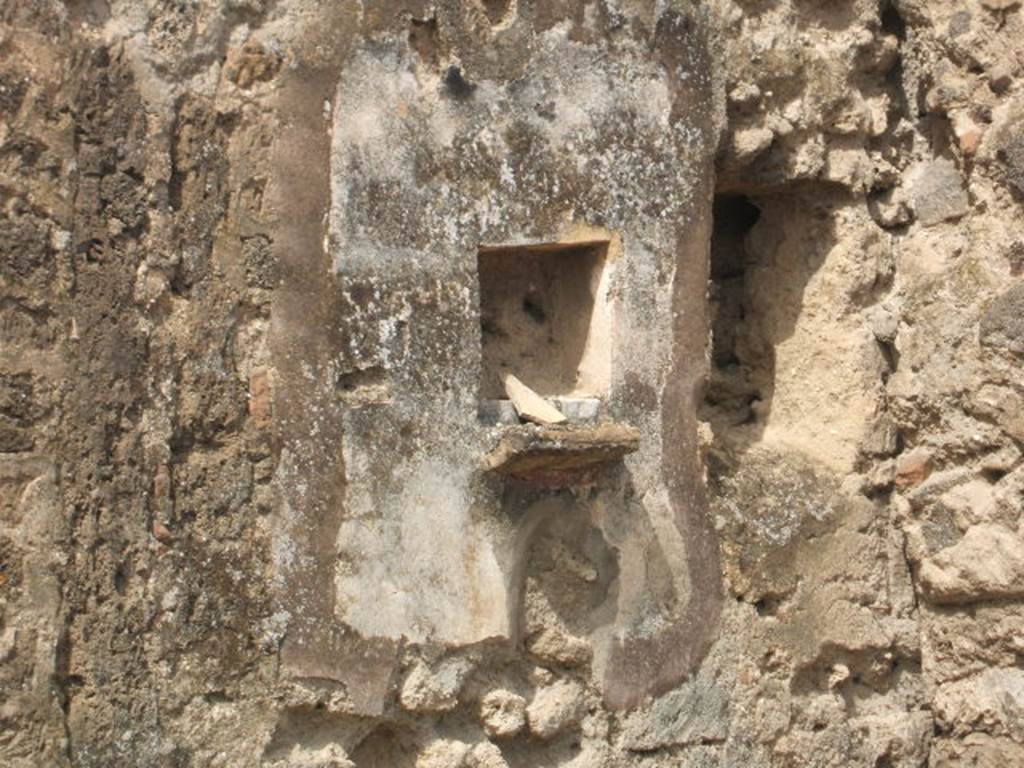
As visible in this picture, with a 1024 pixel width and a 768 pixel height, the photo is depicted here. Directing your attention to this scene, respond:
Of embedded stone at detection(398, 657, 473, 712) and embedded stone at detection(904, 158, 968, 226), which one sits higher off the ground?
Result: embedded stone at detection(904, 158, 968, 226)

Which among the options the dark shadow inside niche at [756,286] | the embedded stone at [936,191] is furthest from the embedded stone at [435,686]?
the embedded stone at [936,191]

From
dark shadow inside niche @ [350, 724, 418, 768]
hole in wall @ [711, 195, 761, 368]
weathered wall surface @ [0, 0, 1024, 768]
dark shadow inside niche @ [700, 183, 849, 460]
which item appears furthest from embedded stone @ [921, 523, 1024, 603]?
dark shadow inside niche @ [350, 724, 418, 768]

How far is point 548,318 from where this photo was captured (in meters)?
3.57

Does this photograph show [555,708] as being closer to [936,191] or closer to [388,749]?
[388,749]

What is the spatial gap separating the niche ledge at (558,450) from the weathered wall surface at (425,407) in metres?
0.15

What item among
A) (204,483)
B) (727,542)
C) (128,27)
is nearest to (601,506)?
(727,542)

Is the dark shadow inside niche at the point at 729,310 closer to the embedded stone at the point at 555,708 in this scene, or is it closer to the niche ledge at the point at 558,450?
the niche ledge at the point at 558,450

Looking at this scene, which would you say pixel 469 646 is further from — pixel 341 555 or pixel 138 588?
pixel 138 588

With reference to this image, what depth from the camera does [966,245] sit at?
378 cm

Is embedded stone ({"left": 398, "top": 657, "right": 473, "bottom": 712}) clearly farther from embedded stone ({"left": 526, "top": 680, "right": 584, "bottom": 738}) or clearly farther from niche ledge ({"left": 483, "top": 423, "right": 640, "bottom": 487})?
niche ledge ({"left": 483, "top": 423, "right": 640, "bottom": 487})

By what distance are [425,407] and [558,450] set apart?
0.86 ft

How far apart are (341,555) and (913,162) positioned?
5.59ft

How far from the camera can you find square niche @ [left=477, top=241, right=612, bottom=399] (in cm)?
347

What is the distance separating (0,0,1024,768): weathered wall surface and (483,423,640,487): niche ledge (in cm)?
15
